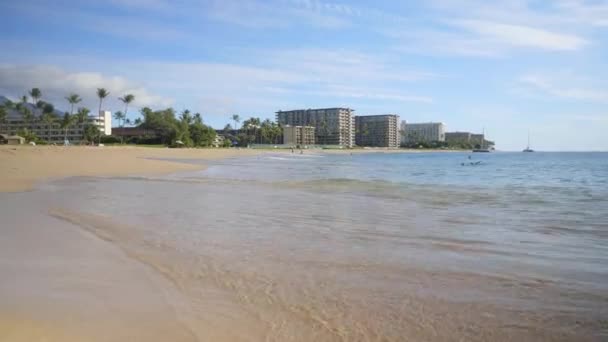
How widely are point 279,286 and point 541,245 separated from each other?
15.6ft

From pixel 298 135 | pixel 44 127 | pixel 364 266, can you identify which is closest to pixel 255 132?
pixel 298 135

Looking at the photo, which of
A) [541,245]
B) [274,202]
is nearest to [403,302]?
[541,245]

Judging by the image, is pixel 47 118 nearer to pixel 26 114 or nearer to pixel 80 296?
pixel 26 114

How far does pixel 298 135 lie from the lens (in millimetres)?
180375

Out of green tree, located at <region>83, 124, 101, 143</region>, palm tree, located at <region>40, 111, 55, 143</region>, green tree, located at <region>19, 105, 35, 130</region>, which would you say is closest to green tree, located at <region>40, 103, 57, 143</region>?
palm tree, located at <region>40, 111, 55, 143</region>

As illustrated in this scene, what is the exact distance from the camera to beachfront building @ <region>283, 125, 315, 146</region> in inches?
6885

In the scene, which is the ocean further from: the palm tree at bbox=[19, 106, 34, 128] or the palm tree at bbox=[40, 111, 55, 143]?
the palm tree at bbox=[40, 111, 55, 143]

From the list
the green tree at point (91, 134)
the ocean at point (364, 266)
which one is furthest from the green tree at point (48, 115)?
the ocean at point (364, 266)

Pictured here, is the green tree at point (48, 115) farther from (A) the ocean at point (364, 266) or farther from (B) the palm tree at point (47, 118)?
(A) the ocean at point (364, 266)

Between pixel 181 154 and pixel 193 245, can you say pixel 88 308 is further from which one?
pixel 181 154

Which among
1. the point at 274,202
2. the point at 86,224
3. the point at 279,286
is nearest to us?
the point at 279,286

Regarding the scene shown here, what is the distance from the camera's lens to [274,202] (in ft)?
40.3

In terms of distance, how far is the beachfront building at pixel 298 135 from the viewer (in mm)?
174875

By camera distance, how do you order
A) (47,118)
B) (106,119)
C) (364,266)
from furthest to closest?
(106,119)
(47,118)
(364,266)
